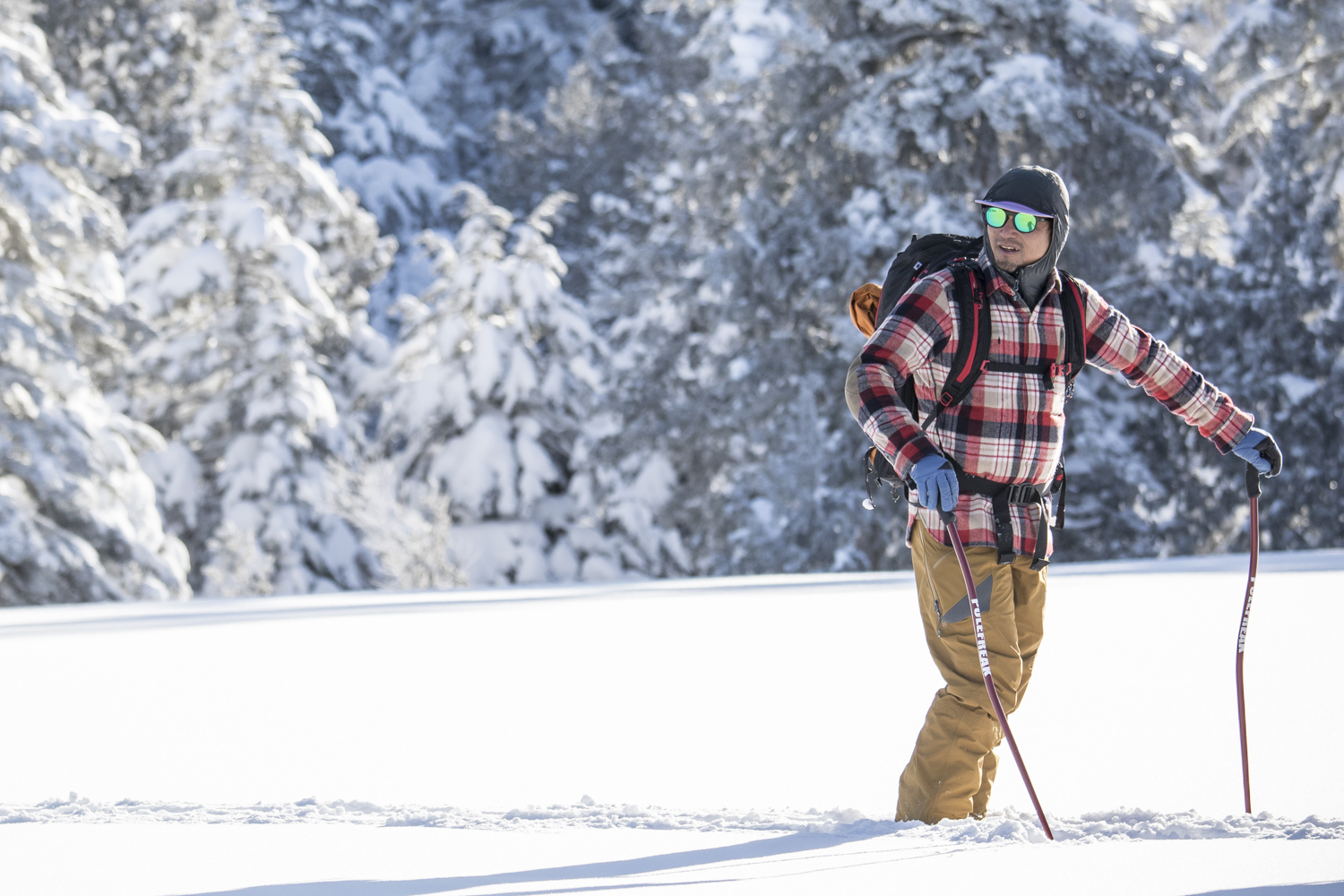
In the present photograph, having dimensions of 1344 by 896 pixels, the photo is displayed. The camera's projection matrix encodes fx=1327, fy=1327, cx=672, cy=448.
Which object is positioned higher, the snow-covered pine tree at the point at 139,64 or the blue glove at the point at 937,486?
the snow-covered pine tree at the point at 139,64

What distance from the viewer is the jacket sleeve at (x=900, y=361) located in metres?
3.26

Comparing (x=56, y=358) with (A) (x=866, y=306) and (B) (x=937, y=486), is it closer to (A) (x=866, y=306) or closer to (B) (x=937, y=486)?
(A) (x=866, y=306)

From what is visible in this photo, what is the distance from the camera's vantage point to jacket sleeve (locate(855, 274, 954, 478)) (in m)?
3.26

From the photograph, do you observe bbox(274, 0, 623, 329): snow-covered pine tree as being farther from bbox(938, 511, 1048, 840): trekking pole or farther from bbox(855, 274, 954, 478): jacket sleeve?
bbox(938, 511, 1048, 840): trekking pole

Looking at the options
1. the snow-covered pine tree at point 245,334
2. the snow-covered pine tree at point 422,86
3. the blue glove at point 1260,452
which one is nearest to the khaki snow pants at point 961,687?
the blue glove at point 1260,452

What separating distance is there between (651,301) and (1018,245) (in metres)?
17.5

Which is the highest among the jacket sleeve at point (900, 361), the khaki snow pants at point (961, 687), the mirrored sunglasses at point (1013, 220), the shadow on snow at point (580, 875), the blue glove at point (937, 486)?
the mirrored sunglasses at point (1013, 220)

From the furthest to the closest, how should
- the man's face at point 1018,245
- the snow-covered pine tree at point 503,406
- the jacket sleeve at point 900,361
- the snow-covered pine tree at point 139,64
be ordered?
the snow-covered pine tree at point 139,64 → the snow-covered pine tree at point 503,406 → the man's face at point 1018,245 → the jacket sleeve at point 900,361

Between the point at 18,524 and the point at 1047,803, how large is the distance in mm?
12288

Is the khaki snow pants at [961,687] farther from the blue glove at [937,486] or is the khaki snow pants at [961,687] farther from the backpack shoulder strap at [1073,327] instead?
the backpack shoulder strap at [1073,327]

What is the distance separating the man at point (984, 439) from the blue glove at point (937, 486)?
0.26 meters

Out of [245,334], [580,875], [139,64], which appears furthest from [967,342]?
[139,64]

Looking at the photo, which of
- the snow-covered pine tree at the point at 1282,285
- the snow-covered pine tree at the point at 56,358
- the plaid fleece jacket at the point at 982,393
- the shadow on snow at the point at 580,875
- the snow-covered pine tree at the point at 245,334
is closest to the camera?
the shadow on snow at the point at 580,875

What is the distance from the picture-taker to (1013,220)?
3.49 meters
